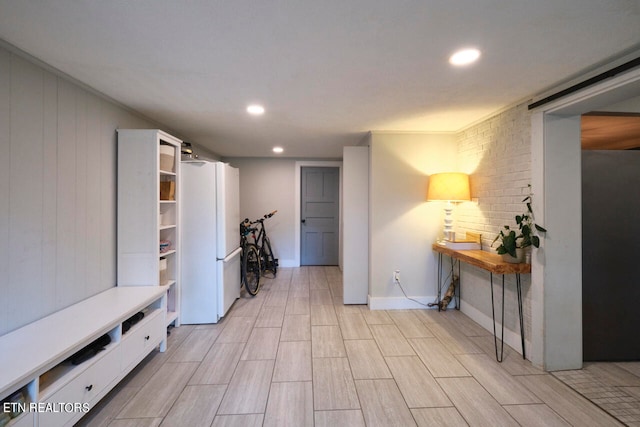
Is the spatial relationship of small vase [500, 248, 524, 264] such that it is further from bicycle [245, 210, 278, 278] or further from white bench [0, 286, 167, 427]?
bicycle [245, 210, 278, 278]

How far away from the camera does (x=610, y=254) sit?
2289mm

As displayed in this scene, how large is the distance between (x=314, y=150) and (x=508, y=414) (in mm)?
3976

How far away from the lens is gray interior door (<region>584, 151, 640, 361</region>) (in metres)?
2.28

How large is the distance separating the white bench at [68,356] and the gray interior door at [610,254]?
3.61m

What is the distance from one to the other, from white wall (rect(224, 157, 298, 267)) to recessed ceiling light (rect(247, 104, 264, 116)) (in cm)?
278

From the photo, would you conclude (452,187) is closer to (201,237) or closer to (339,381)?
(339,381)

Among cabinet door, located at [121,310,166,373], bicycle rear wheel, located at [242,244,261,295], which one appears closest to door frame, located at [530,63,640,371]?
cabinet door, located at [121,310,166,373]

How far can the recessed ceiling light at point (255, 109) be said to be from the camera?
98.0 inches

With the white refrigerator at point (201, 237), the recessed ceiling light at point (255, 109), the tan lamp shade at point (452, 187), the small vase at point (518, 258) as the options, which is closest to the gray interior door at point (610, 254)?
the small vase at point (518, 258)

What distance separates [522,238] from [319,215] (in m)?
3.76

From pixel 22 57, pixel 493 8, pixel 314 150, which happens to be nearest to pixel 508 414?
pixel 493 8

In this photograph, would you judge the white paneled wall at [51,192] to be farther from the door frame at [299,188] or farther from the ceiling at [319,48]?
the door frame at [299,188]

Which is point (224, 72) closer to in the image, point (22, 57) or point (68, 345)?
point (22, 57)

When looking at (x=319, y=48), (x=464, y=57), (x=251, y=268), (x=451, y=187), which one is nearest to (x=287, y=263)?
(x=251, y=268)
